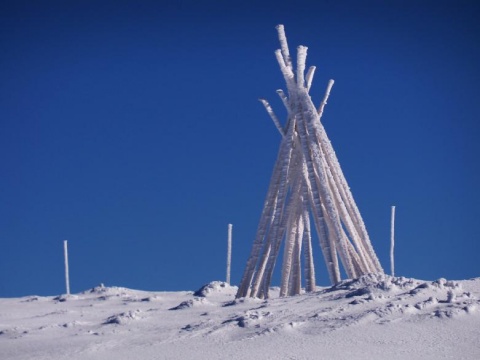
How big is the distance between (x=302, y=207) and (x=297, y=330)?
4.44 meters

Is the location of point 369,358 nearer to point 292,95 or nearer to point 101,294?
point 292,95

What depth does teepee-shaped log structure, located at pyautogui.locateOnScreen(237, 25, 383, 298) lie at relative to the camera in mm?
10336

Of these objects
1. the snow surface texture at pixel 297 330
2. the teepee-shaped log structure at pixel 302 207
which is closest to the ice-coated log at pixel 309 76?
the teepee-shaped log structure at pixel 302 207

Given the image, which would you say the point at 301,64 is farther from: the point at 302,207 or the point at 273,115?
the point at 302,207

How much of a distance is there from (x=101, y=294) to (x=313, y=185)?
6.79 metres

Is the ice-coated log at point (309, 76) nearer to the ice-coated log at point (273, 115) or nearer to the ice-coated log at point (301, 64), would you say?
the ice-coated log at point (301, 64)

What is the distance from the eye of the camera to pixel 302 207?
435 inches

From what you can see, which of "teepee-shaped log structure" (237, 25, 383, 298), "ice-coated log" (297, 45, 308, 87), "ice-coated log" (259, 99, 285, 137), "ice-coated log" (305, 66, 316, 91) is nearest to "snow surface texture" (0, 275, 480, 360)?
"teepee-shaped log structure" (237, 25, 383, 298)

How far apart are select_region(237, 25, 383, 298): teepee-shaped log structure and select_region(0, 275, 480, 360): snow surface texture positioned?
133cm

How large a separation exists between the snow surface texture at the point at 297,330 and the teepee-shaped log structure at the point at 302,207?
133 cm

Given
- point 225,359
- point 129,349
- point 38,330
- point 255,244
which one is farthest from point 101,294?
point 225,359

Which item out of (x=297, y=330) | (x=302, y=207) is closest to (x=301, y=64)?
(x=302, y=207)

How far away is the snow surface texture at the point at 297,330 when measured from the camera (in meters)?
6.19

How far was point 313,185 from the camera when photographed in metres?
10.5
